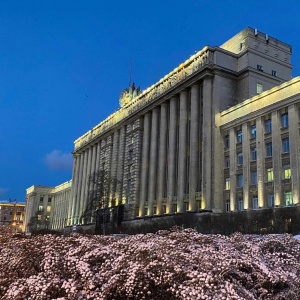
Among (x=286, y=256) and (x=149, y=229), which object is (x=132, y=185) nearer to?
(x=149, y=229)

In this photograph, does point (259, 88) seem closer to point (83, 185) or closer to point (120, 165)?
point (120, 165)

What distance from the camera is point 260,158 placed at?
156 ft

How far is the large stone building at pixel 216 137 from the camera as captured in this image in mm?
46031

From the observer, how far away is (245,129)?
167ft

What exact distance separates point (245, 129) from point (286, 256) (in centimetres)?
4223

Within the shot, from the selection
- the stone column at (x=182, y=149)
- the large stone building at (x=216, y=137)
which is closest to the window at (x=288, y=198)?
the large stone building at (x=216, y=137)

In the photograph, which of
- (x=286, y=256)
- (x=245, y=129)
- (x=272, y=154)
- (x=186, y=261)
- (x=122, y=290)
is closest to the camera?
(x=122, y=290)

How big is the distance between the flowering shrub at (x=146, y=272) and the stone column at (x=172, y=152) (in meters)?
49.3

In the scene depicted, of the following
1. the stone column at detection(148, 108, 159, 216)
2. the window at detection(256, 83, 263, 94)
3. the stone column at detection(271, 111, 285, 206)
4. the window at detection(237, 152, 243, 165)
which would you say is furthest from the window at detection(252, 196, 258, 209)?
the stone column at detection(148, 108, 159, 216)

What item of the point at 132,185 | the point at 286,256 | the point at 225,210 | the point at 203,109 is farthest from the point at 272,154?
the point at 286,256

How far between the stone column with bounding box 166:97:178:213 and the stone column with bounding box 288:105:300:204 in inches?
838

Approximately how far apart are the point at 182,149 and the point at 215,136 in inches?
258

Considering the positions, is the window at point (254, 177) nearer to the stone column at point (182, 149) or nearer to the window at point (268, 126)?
the window at point (268, 126)

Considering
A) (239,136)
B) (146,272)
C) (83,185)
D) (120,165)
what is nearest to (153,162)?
(120,165)
